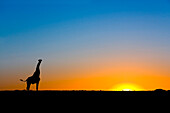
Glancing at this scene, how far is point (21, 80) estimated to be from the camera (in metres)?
27.9
